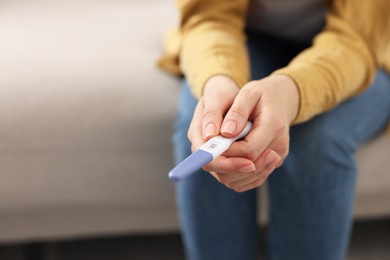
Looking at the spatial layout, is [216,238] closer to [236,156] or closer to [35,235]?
[236,156]

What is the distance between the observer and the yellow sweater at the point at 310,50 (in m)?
0.64

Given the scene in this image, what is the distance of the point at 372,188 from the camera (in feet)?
2.67

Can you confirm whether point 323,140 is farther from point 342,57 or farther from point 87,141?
point 87,141

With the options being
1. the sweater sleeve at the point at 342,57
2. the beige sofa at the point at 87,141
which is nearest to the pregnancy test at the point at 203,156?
the sweater sleeve at the point at 342,57

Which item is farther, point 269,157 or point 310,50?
point 310,50

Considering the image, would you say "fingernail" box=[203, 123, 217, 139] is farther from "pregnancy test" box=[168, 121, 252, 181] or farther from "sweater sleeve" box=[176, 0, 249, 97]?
"sweater sleeve" box=[176, 0, 249, 97]

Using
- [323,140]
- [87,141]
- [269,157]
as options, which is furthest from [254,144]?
[87,141]

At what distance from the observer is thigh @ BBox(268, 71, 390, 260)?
0.65 metres

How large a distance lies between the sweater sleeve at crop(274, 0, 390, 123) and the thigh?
0.09ft

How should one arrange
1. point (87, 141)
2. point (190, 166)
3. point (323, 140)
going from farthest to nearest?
point (87, 141), point (323, 140), point (190, 166)

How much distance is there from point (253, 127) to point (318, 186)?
0.16 meters

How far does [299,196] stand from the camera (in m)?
0.66

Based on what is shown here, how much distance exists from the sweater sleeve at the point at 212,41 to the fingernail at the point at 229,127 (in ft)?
0.45

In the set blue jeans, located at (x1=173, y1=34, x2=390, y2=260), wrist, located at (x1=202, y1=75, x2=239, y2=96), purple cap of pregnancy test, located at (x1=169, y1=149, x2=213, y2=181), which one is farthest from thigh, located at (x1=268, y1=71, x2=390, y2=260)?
purple cap of pregnancy test, located at (x1=169, y1=149, x2=213, y2=181)
